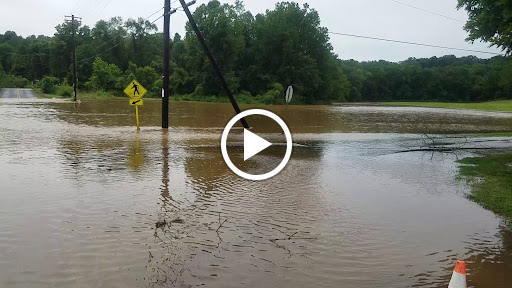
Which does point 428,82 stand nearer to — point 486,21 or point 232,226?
point 486,21

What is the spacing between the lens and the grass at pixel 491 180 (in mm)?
8234

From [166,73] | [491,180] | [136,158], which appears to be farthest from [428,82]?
[136,158]

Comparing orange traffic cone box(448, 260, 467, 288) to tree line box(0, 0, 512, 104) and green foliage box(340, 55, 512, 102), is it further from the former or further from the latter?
green foliage box(340, 55, 512, 102)

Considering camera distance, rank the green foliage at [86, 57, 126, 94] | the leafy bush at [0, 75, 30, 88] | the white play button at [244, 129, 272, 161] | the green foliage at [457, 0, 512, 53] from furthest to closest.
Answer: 1. the leafy bush at [0, 75, 30, 88]
2. the green foliage at [86, 57, 126, 94]
3. the green foliage at [457, 0, 512, 53]
4. the white play button at [244, 129, 272, 161]

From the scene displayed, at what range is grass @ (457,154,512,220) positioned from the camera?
27.0 ft

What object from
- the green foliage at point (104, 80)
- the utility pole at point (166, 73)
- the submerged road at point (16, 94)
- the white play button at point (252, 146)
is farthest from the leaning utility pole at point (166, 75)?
the green foliage at point (104, 80)

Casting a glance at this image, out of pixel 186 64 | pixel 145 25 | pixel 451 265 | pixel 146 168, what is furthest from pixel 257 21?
pixel 451 265

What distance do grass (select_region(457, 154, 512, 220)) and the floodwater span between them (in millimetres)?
356

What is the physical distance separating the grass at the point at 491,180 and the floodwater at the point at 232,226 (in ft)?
1.17

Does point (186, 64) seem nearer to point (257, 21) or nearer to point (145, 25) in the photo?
point (257, 21)

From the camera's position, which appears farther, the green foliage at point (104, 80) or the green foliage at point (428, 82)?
the green foliage at point (428, 82)

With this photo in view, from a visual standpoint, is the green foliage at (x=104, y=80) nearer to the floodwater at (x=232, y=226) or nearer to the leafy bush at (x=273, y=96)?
the leafy bush at (x=273, y=96)

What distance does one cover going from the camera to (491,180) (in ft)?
34.5

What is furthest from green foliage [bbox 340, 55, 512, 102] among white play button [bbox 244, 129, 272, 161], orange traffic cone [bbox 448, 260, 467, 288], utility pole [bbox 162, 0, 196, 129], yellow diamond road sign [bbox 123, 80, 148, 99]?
orange traffic cone [bbox 448, 260, 467, 288]
